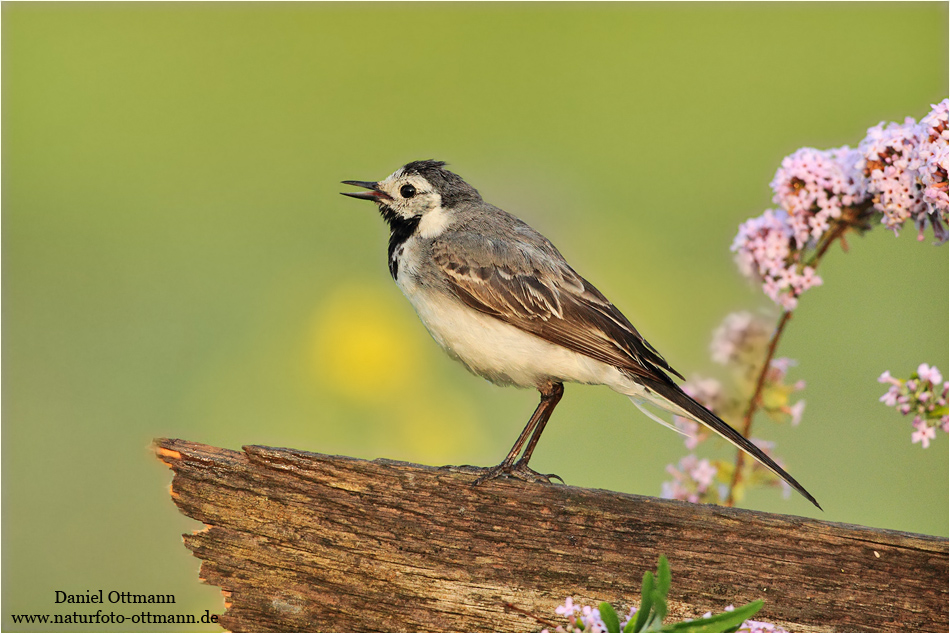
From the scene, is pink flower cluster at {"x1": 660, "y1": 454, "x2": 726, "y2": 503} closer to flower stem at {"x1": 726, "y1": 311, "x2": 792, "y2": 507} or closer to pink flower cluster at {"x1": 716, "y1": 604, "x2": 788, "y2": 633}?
flower stem at {"x1": 726, "y1": 311, "x2": 792, "y2": 507}

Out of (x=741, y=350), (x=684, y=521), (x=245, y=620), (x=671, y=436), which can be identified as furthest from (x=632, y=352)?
(x=671, y=436)

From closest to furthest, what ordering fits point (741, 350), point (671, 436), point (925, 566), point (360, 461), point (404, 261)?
1. point (925, 566)
2. point (360, 461)
3. point (741, 350)
4. point (404, 261)
5. point (671, 436)

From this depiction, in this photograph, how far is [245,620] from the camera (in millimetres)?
3730

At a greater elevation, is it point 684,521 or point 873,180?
point 873,180

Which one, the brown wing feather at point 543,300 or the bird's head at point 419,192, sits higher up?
the bird's head at point 419,192

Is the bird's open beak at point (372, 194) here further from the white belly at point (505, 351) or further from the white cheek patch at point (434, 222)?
the white belly at point (505, 351)

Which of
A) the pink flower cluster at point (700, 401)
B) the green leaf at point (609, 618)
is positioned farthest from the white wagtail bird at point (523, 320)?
the green leaf at point (609, 618)

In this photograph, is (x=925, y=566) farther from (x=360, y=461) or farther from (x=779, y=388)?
(x=360, y=461)

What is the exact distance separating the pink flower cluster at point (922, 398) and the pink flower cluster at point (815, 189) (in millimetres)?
901

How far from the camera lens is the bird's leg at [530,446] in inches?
175

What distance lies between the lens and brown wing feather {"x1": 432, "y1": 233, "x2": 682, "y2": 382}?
15.9 feet

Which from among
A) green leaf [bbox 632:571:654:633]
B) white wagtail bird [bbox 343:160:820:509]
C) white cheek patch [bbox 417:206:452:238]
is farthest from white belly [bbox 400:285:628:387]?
green leaf [bbox 632:571:654:633]

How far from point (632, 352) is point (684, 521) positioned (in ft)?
4.15

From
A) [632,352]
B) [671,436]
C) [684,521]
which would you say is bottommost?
[684,521]
